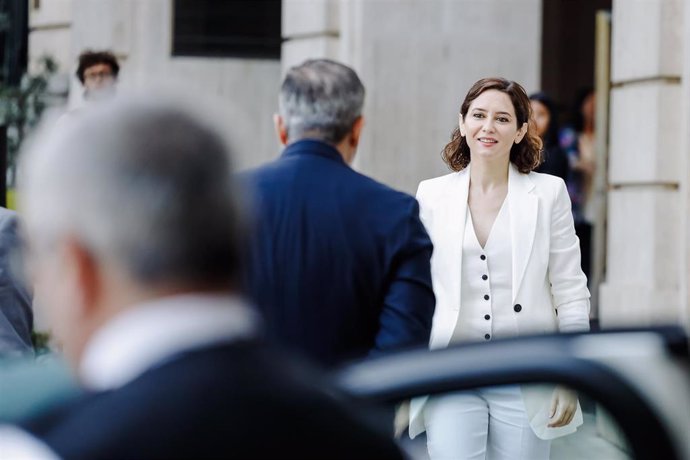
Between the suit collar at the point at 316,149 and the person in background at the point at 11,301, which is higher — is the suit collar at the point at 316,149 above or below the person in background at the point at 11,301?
above

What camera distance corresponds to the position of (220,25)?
12.6m

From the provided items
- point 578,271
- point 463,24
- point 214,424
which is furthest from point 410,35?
point 214,424

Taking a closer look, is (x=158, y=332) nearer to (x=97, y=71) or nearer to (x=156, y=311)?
(x=156, y=311)

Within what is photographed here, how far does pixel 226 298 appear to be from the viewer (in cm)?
191

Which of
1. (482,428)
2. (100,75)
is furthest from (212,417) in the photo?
(100,75)

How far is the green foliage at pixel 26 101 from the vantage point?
1270cm

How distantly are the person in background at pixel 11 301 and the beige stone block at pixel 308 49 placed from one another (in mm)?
5980

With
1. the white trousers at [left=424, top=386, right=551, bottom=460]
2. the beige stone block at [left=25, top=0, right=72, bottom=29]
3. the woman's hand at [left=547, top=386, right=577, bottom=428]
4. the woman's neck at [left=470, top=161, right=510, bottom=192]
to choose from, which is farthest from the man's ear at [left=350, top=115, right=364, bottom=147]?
the beige stone block at [left=25, top=0, right=72, bottom=29]

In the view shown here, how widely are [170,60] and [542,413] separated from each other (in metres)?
10.3

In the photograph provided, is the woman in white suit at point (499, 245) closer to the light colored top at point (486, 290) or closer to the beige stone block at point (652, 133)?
the light colored top at point (486, 290)

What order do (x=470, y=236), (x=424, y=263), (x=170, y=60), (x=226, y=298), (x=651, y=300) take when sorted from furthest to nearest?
(x=170, y=60) < (x=651, y=300) < (x=470, y=236) < (x=424, y=263) < (x=226, y=298)

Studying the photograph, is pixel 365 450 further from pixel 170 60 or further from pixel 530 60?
pixel 170 60

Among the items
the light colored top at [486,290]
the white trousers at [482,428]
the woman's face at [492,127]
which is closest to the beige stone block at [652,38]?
the woman's face at [492,127]

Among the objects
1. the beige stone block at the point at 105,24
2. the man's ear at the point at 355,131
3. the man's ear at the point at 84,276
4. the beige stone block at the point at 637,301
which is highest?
the beige stone block at the point at 105,24
